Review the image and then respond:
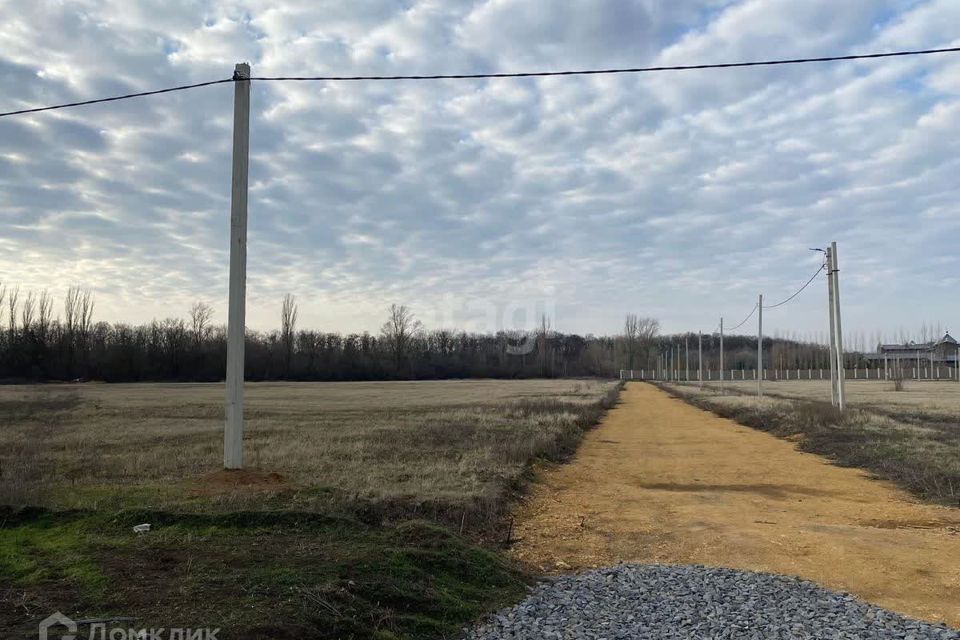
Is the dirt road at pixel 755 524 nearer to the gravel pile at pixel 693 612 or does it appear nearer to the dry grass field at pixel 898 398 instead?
the gravel pile at pixel 693 612

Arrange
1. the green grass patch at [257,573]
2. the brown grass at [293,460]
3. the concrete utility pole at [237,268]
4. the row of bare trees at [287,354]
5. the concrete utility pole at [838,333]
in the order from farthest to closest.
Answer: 1. the row of bare trees at [287,354]
2. the concrete utility pole at [838,333]
3. the concrete utility pole at [237,268]
4. the brown grass at [293,460]
5. the green grass patch at [257,573]

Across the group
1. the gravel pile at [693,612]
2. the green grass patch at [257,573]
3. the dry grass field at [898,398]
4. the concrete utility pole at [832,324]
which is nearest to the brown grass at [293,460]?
the green grass patch at [257,573]

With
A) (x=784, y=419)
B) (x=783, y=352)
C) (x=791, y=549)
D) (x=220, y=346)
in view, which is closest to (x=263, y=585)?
(x=791, y=549)

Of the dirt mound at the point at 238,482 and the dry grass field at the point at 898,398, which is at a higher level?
the dirt mound at the point at 238,482

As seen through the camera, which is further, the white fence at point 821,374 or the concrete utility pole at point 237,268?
the white fence at point 821,374

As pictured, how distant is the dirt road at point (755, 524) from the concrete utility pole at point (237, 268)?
4.53 meters

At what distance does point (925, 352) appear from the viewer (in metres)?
139

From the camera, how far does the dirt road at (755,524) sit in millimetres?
7465

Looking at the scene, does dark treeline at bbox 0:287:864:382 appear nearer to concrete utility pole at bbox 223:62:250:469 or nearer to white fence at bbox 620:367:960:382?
white fence at bbox 620:367:960:382

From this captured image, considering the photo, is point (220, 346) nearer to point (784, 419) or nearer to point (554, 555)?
point (784, 419)

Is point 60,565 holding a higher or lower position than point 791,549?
higher

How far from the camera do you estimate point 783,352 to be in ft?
482

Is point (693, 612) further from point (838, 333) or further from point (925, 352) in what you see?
point (925, 352)

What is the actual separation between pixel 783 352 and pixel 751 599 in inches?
6032
